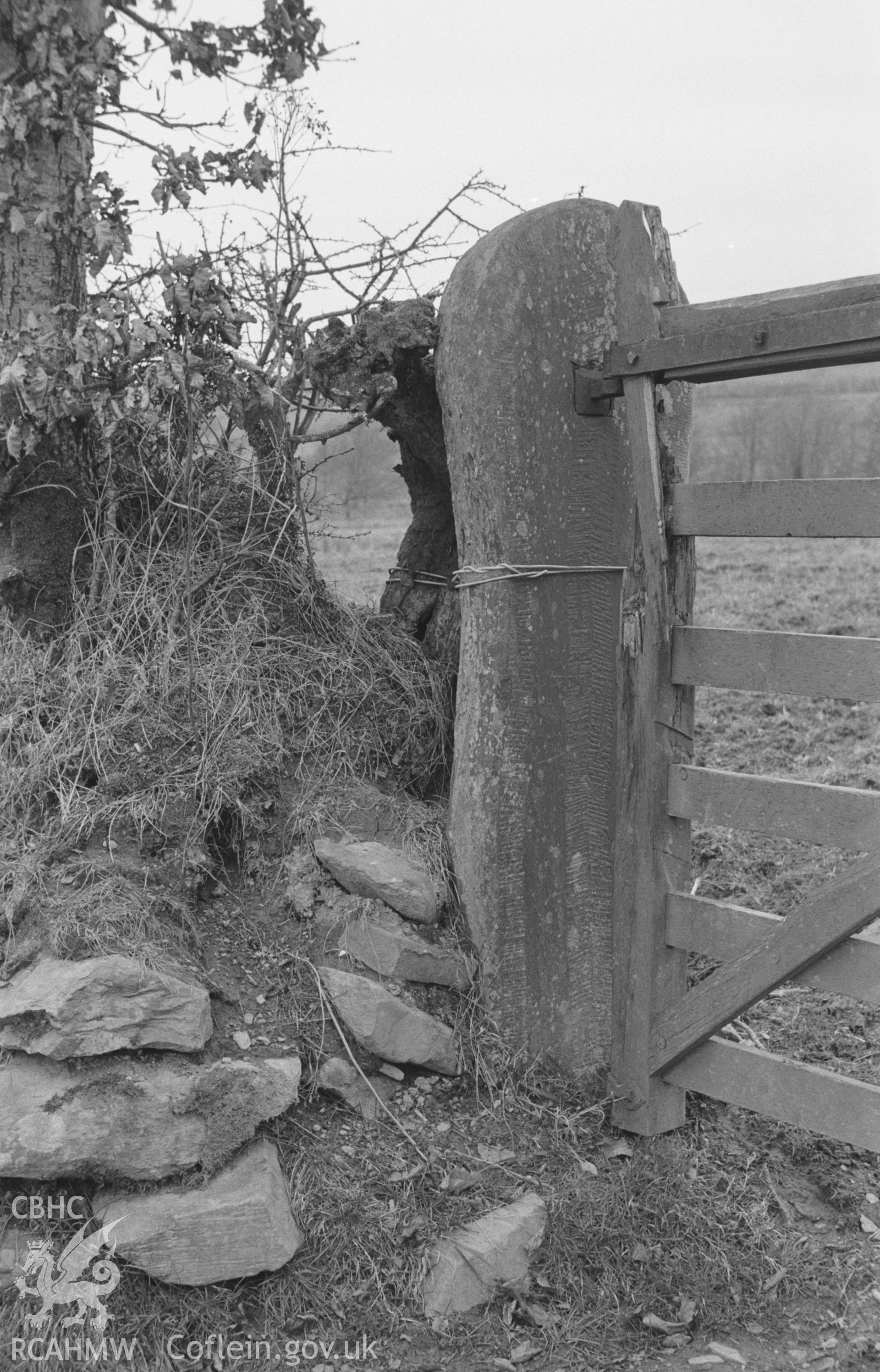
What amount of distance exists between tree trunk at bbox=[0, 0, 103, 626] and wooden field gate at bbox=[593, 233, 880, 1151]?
2.16 metres

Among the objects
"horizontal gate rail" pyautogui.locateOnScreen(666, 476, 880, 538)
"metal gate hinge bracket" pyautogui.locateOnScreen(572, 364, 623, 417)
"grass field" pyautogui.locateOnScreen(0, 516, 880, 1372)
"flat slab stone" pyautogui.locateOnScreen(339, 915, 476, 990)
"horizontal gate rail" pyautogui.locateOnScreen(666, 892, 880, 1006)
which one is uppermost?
"metal gate hinge bracket" pyautogui.locateOnScreen(572, 364, 623, 417)

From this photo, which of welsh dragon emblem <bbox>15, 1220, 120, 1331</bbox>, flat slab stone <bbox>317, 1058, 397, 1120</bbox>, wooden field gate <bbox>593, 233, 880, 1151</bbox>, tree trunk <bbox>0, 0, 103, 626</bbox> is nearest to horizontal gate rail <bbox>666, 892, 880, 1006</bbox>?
wooden field gate <bbox>593, 233, 880, 1151</bbox>

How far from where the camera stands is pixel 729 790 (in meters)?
3.59

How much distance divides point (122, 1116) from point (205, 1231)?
0.41 meters

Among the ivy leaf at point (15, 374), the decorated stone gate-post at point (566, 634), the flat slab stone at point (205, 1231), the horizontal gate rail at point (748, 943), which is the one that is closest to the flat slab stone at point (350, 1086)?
the flat slab stone at point (205, 1231)

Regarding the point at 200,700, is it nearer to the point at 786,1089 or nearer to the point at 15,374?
the point at 15,374

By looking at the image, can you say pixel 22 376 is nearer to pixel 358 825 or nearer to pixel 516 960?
pixel 358 825

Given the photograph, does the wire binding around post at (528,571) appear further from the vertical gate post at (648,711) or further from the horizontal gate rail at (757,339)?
the horizontal gate rail at (757,339)

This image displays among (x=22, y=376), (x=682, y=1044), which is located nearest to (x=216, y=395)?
(x=22, y=376)

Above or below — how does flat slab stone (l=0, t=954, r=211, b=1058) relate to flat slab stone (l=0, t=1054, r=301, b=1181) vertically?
above

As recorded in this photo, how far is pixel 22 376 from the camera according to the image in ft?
13.7

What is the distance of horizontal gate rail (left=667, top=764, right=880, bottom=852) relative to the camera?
3.25 metres

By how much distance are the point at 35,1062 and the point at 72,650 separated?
63.8 inches

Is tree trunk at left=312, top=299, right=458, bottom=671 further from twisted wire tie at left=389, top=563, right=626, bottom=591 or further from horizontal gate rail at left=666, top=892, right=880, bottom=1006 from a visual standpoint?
horizontal gate rail at left=666, top=892, right=880, bottom=1006
